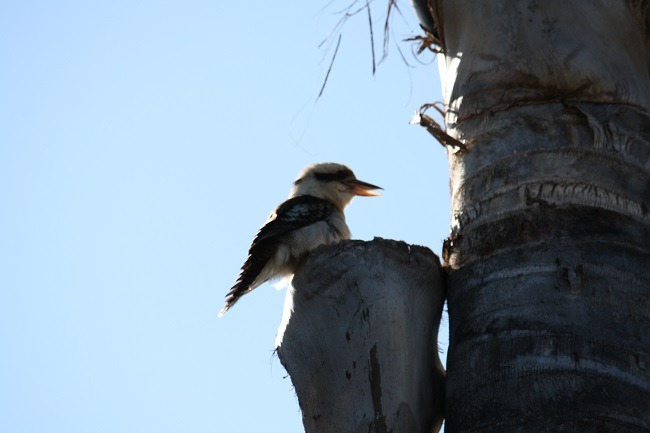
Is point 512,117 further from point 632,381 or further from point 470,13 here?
point 632,381

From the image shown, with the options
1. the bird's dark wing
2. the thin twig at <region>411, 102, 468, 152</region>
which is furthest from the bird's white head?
the thin twig at <region>411, 102, 468, 152</region>

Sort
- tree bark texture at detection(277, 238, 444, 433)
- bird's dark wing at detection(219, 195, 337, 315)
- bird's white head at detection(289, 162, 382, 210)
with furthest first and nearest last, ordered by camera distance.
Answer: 1. bird's white head at detection(289, 162, 382, 210)
2. bird's dark wing at detection(219, 195, 337, 315)
3. tree bark texture at detection(277, 238, 444, 433)

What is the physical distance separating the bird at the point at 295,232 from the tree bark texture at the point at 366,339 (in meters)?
1.85

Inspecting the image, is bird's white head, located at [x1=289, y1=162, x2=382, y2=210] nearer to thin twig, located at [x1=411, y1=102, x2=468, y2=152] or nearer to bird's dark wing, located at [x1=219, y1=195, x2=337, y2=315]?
bird's dark wing, located at [x1=219, y1=195, x2=337, y2=315]

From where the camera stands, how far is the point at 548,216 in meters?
3.03

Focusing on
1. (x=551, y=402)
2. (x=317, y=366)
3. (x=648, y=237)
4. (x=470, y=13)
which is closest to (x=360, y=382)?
(x=317, y=366)

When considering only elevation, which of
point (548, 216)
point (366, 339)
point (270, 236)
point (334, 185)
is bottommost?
point (366, 339)

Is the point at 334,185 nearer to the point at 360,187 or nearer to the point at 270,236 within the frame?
the point at 360,187

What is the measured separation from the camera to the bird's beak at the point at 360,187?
631cm

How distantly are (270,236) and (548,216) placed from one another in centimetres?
250

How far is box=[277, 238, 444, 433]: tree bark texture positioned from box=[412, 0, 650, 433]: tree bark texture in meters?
0.12

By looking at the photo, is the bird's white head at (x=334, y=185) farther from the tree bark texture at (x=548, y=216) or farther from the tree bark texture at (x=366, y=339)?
the tree bark texture at (x=366, y=339)

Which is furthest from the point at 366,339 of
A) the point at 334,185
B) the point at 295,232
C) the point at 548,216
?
the point at 334,185

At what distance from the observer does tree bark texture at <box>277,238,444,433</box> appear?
298 cm
